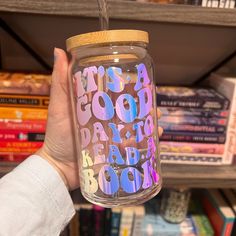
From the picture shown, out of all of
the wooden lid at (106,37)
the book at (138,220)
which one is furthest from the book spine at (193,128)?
the wooden lid at (106,37)

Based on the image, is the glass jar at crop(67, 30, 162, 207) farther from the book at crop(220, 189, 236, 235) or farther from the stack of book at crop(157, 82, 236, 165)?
the book at crop(220, 189, 236, 235)

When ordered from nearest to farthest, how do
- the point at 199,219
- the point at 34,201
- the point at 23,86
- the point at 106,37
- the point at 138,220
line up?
the point at 106,37 → the point at 34,201 → the point at 23,86 → the point at 138,220 → the point at 199,219

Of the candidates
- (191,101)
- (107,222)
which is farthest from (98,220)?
(191,101)

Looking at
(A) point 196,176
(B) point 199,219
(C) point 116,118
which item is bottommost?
(B) point 199,219

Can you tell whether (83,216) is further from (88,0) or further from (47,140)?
(88,0)

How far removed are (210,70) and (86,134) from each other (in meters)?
0.61

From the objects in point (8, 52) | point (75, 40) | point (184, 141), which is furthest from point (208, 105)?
point (8, 52)

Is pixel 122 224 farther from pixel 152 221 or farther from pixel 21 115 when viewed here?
pixel 21 115

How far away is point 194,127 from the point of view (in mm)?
647

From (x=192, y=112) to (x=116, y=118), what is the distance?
33cm

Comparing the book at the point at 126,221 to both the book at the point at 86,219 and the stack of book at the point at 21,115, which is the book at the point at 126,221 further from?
the stack of book at the point at 21,115

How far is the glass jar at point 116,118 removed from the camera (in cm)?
36

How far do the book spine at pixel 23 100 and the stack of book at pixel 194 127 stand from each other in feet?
0.83

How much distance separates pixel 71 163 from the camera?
53 cm
